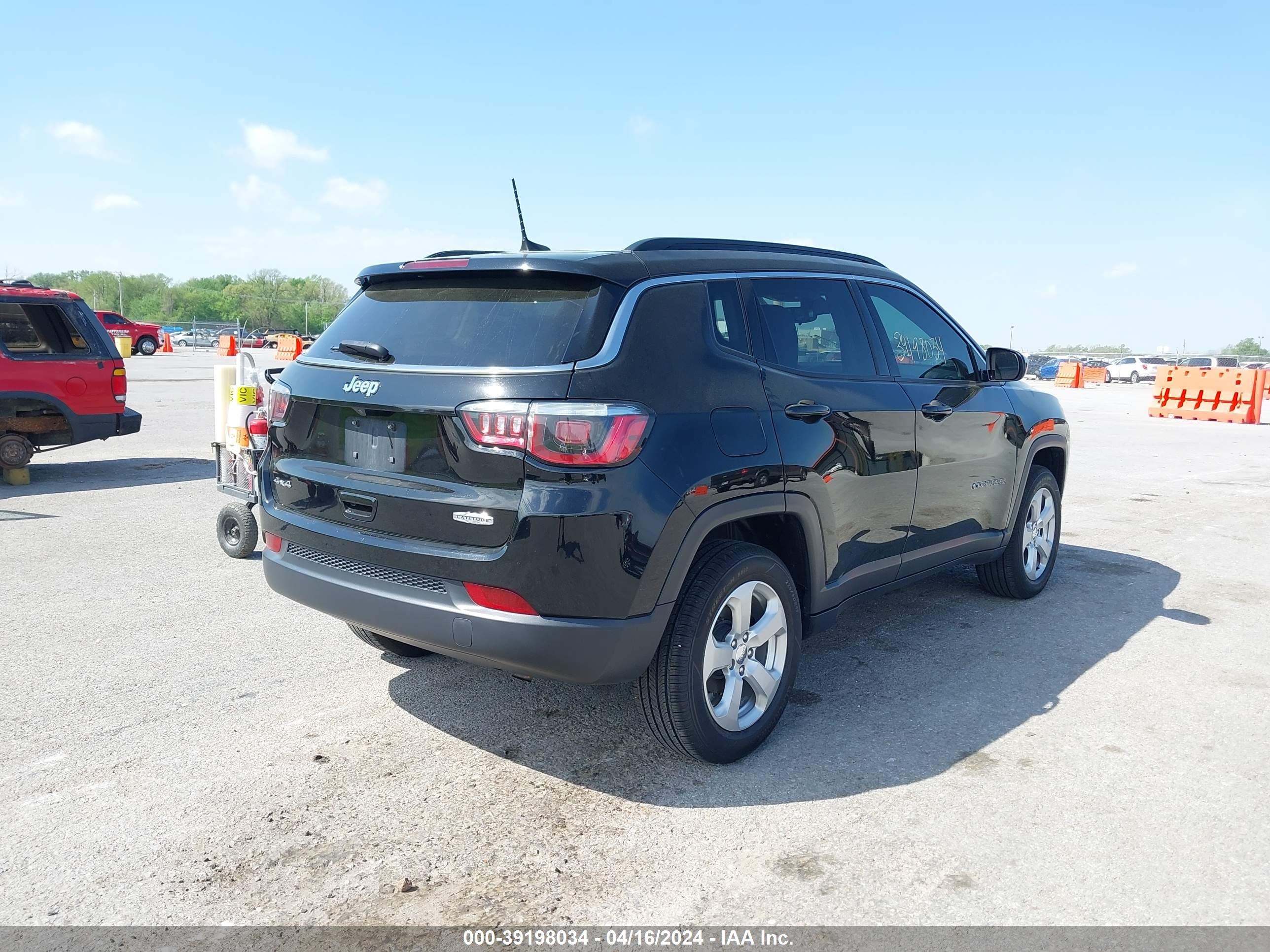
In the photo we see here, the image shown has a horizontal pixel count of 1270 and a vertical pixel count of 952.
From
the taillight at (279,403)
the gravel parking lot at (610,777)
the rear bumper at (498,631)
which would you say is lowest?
the gravel parking lot at (610,777)

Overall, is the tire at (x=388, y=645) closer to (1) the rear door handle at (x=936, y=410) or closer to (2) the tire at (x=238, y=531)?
(2) the tire at (x=238, y=531)

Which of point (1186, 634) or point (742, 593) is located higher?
point (742, 593)

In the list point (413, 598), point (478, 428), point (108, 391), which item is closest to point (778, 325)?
point (478, 428)

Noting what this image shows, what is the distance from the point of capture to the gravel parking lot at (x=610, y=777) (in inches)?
113

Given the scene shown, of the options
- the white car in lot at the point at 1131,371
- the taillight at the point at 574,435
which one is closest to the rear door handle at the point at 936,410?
the taillight at the point at 574,435

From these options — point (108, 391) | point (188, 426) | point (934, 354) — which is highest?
point (934, 354)

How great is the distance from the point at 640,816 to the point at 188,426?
13.3 meters

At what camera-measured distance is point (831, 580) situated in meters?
4.20

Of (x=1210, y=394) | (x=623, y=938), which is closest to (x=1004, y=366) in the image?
(x=623, y=938)

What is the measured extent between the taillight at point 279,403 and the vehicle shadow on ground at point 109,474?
629 centimetres

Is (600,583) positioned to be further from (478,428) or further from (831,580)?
(831,580)

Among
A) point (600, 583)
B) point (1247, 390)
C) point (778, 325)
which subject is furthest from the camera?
point (1247, 390)

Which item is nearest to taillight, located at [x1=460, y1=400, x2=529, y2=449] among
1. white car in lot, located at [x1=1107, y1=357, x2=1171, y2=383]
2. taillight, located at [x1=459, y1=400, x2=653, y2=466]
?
taillight, located at [x1=459, y1=400, x2=653, y2=466]

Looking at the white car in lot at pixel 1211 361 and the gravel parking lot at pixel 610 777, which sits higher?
the white car in lot at pixel 1211 361
